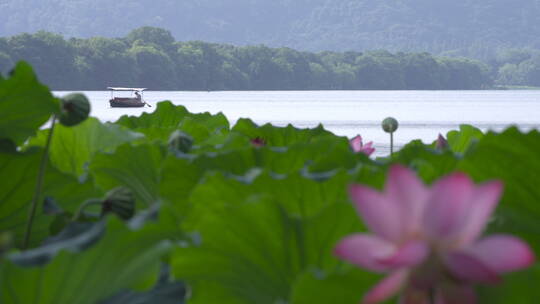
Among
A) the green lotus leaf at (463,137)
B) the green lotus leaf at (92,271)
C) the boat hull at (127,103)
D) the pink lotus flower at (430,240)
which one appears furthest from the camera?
the boat hull at (127,103)

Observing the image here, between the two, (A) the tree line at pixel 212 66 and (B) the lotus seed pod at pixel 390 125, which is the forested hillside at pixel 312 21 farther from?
(B) the lotus seed pod at pixel 390 125

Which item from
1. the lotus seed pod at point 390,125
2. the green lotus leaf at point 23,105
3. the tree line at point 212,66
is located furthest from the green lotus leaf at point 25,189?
the tree line at point 212,66

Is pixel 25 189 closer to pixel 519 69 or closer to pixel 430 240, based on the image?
pixel 430 240

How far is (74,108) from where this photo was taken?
0.71 meters

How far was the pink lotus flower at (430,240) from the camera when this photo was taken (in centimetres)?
29

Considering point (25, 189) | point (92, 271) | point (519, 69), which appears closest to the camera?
point (92, 271)

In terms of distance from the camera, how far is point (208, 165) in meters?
0.70

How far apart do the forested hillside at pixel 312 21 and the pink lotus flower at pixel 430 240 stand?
252 ft

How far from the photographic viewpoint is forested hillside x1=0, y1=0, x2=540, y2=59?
80.4 meters

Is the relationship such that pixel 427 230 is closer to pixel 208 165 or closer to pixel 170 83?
pixel 208 165

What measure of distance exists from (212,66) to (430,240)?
49.8 m

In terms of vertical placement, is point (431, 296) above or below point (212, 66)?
above

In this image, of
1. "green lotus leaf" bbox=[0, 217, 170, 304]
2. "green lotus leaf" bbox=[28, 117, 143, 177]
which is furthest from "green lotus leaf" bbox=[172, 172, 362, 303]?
"green lotus leaf" bbox=[28, 117, 143, 177]

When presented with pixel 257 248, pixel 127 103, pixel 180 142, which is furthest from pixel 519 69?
pixel 257 248
